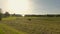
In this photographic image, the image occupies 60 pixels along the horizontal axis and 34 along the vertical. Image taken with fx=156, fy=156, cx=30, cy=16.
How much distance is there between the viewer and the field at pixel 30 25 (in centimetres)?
555

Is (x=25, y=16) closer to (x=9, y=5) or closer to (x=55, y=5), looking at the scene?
(x=9, y=5)

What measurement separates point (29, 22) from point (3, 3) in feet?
4.65

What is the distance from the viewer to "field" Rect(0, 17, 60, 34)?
18.2 feet

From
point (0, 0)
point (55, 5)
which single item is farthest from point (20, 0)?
point (55, 5)

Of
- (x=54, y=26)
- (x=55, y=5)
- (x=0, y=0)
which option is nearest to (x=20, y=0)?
(x=0, y=0)

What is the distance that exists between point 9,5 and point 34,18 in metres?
1.29

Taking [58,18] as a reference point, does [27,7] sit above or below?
above

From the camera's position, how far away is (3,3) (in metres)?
6.84

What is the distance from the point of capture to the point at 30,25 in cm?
633

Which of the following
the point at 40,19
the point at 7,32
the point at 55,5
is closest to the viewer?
the point at 7,32

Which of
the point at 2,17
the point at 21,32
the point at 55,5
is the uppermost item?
the point at 55,5

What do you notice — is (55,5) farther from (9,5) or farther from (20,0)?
(9,5)

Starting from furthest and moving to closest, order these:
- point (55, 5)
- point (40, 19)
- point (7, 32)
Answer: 1. point (40, 19)
2. point (55, 5)
3. point (7, 32)

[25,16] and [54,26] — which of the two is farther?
[25,16]
